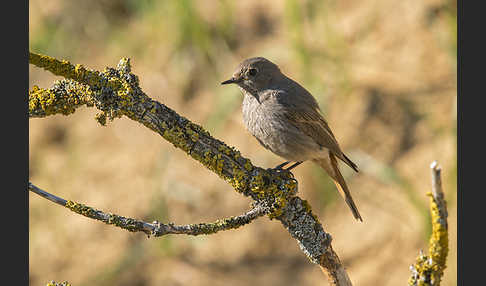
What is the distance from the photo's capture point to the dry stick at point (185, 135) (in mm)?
3518

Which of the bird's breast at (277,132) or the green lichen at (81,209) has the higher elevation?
the bird's breast at (277,132)

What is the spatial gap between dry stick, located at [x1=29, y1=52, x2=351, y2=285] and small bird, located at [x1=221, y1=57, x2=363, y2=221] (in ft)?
3.50

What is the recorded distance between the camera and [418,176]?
21.6 feet

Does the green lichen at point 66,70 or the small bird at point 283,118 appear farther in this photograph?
the small bird at point 283,118

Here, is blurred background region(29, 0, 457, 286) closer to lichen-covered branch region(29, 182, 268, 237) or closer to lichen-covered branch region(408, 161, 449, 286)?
lichen-covered branch region(408, 161, 449, 286)

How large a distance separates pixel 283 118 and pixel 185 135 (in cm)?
140

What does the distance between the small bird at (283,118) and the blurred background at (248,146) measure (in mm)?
1401

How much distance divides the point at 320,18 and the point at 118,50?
2707 millimetres

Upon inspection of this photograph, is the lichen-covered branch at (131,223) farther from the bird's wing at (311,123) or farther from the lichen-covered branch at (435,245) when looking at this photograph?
the bird's wing at (311,123)

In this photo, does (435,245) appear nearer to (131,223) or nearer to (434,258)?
(434,258)

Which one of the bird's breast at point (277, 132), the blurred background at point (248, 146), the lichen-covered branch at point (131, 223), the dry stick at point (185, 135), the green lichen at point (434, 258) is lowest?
the green lichen at point (434, 258)

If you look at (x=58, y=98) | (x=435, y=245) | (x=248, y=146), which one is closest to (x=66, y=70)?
(x=58, y=98)

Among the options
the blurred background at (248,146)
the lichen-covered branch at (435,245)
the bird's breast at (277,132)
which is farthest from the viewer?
the blurred background at (248,146)

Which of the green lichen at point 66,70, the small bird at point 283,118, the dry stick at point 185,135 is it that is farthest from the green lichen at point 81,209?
the small bird at point 283,118
